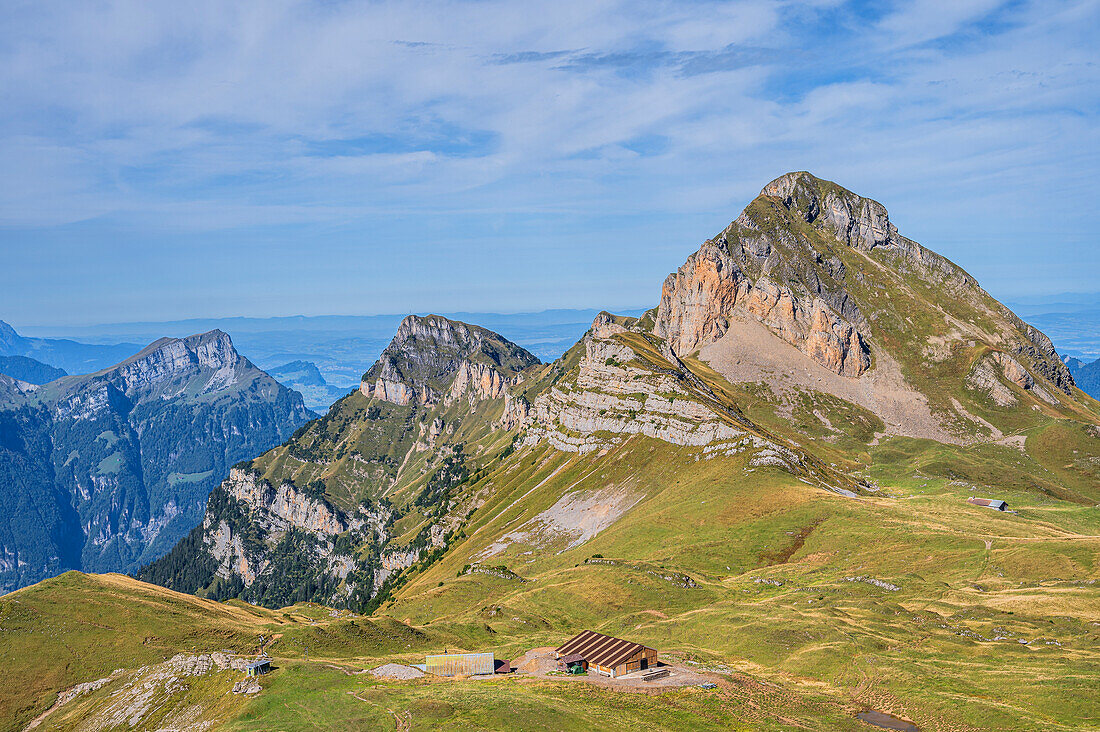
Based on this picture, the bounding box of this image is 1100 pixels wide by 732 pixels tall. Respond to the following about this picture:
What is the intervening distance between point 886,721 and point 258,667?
224ft

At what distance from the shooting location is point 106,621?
89.3 m

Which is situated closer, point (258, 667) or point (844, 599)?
point (258, 667)

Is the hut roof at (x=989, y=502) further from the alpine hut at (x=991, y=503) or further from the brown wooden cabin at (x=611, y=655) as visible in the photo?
the brown wooden cabin at (x=611, y=655)

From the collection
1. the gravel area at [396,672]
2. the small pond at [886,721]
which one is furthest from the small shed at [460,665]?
the small pond at [886,721]

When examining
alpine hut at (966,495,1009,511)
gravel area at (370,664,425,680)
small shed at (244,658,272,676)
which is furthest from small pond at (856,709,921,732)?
alpine hut at (966,495,1009,511)

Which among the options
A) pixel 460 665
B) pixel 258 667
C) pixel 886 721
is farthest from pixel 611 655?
pixel 258 667

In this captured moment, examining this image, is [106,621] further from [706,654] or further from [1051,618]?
[1051,618]

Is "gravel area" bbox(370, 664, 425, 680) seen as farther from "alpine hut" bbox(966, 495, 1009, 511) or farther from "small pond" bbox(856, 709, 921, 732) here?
"alpine hut" bbox(966, 495, 1009, 511)

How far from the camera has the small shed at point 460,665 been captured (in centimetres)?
8488

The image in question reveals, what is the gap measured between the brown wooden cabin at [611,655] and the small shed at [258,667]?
1371 inches

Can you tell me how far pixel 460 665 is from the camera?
3361 inches

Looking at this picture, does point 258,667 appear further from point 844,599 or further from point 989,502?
point 989,502

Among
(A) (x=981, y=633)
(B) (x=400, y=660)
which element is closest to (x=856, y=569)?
(A) (x=981, y=633)

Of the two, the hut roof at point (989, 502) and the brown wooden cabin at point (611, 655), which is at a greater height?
the hut roof at point (989, 502)
